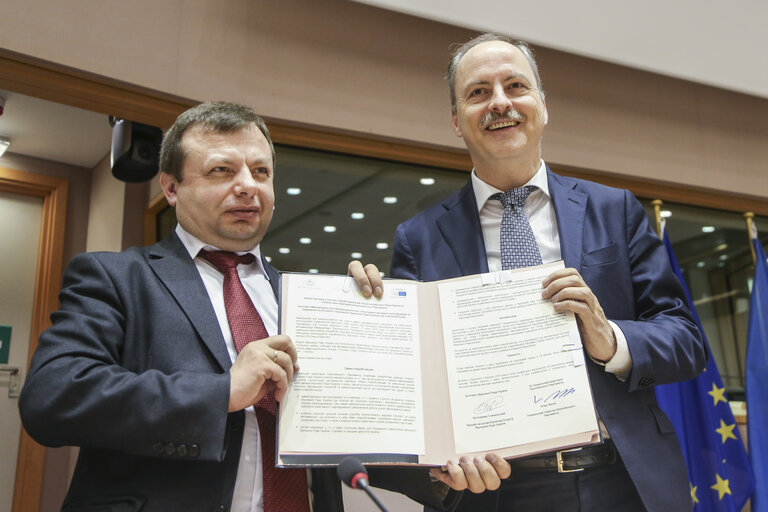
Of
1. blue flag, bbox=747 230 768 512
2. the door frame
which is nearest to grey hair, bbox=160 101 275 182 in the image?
the door frame

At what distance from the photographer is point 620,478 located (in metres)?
1.46

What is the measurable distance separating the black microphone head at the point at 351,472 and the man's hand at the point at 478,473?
0.30 metres

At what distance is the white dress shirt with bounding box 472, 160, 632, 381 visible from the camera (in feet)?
5.52

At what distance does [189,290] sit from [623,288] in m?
0.96

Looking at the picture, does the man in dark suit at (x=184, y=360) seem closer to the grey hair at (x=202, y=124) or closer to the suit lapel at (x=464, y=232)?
the grey hair at (x=202, y=124)

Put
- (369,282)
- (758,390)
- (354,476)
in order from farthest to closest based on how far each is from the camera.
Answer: (758,390)
(369,282)
(354,476)

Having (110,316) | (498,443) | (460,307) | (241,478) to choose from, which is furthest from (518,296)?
(110,316)

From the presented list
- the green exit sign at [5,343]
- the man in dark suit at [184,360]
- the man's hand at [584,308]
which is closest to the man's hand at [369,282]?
the man in dark suit at [184,360]

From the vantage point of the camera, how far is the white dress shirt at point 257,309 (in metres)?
1.40

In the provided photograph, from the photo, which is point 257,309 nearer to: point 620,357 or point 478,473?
point 478,473

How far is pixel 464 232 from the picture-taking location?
1746mm

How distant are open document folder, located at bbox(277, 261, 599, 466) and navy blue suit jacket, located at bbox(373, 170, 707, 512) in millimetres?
143

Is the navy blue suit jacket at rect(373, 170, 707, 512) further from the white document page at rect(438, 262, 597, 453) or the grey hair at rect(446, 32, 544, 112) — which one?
the grey hair at rect(446, 32, 544, 112)
